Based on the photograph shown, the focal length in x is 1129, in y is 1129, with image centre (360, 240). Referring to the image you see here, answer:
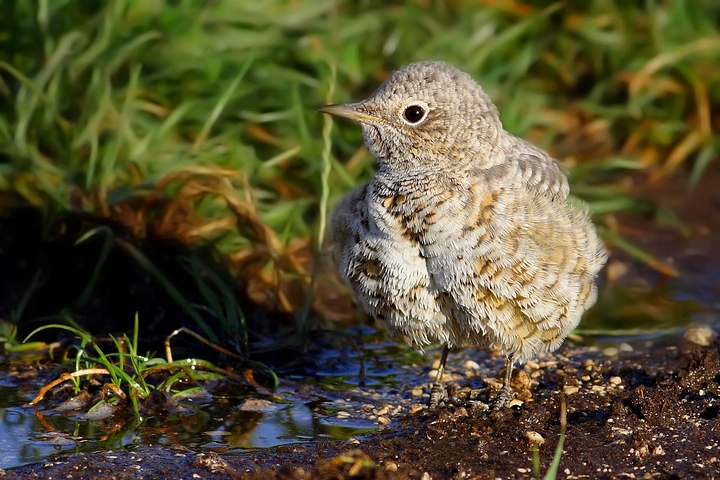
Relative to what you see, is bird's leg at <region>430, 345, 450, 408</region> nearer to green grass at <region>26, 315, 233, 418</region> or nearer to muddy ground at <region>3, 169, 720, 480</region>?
muddy ground at <region>3, 169, 720, 480</region>

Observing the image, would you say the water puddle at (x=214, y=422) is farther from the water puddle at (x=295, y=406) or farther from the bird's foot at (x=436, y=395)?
the bird's foot at (x=436, y=395)

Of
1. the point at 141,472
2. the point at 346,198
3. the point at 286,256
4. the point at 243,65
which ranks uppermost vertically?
the point at 243,65

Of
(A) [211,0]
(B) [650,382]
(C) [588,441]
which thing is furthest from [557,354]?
(A) [211,0]

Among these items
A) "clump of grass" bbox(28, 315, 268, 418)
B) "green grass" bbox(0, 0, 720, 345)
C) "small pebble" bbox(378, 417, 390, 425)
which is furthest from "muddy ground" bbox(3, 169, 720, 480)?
"green grass" bbox(0, 0, 720, 345)

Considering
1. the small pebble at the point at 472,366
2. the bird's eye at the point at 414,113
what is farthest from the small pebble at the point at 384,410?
the bird's eye at the point at 414,113

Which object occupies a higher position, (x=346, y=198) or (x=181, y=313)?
(x=346, y=198)

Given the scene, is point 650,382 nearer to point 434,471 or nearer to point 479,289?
point 479,289

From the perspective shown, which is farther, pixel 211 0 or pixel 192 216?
pixel 211 0

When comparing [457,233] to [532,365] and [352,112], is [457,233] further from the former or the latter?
[532,365]
